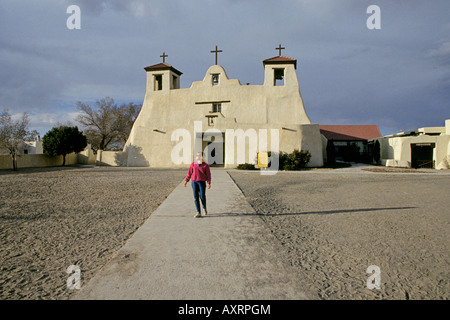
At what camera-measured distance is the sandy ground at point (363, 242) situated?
3263 mm

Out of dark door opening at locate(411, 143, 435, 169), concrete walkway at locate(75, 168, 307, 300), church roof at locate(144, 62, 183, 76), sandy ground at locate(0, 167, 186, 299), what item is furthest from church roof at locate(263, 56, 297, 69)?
concrete walkway at locate(75, 168, 307, 300)

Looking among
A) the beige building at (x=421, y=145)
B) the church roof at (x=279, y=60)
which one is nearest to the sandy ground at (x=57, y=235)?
the church roof at (x=279, y=60)

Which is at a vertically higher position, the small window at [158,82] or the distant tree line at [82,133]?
the small window at [158,82]

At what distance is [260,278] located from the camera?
3.29 m

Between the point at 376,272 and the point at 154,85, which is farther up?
the point at 154,85

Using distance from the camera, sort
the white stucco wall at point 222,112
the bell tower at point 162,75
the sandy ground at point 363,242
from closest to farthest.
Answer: the sandy ground at point 363,242 < the white stucco wall at point 222,112 < the bell tower at point 162,75

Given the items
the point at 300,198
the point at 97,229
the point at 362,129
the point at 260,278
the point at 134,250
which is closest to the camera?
the point at 260,278

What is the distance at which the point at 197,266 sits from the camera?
142 inches

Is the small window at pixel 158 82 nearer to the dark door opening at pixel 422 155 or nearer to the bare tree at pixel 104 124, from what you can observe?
the bare tree at pixel 104 124

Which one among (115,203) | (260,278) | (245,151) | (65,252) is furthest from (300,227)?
(245,151)

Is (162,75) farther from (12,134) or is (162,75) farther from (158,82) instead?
(12,134)

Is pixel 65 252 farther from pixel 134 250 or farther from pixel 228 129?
pixel 228 129

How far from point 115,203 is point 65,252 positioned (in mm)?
3964

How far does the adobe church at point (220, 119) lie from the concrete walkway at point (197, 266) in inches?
735
